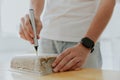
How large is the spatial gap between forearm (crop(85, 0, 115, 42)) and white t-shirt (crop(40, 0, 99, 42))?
124mm

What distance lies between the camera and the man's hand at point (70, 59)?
83 cm

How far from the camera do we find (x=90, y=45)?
0.91 metres

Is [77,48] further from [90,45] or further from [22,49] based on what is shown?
[22,49]

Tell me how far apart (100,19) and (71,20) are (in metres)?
0.18

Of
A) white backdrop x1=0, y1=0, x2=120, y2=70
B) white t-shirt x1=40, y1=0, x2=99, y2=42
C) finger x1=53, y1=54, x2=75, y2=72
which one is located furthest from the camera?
white backdrop x1=0, y1=0, x2=120, y2=70

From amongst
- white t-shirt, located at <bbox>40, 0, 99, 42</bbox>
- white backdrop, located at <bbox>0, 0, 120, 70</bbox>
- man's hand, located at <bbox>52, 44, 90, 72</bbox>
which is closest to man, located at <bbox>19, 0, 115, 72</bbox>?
white t-shirt, located at <bbox>40, 0, 99, 42</bbox>

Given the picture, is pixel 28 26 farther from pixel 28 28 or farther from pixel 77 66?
pixel 77 66

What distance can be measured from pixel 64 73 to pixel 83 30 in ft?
1.13

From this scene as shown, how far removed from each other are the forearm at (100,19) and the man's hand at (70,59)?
9cm

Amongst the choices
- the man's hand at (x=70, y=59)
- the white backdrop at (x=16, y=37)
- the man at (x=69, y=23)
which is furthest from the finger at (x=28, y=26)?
the white backdrop at (x=16, y=37)

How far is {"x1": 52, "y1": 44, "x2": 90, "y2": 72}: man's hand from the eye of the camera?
32.8 inches

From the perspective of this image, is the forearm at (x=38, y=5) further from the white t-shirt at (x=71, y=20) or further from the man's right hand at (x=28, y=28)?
the man's right hand at (x=28, y=28)

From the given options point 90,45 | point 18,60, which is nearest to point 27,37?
point 18,60

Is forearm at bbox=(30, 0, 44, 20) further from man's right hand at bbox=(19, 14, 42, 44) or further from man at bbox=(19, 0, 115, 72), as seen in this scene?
man's right hand at bbox=(19, 14, 42, 44)
